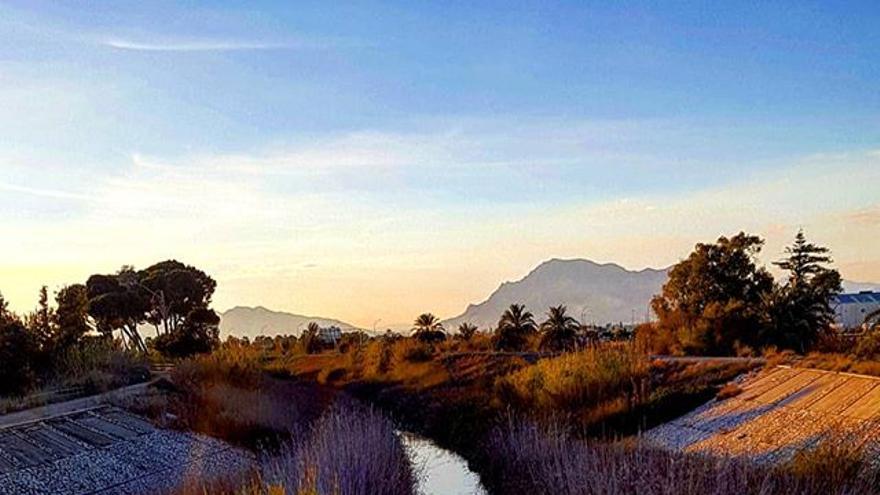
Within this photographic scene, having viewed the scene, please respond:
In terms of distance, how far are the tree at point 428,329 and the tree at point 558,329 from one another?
781 cm

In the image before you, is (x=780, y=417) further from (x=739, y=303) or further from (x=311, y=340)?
(x=311, y=340)

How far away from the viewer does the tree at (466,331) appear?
45.6 m

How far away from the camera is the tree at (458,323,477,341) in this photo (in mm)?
45631

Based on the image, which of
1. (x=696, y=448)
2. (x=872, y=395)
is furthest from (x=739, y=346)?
(x=696, y=448)

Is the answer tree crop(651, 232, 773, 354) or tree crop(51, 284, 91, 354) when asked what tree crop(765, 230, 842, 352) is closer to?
tree crop(651, 232, 773, 354)

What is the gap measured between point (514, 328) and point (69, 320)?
2207 centimetres

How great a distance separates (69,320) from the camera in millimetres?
25516

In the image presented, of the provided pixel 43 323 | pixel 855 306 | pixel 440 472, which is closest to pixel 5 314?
pixel 43 323

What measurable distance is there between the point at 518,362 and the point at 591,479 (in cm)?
1929

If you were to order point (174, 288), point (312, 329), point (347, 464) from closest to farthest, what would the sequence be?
point (347, 464)
point (174, 288)
point (312, 329)

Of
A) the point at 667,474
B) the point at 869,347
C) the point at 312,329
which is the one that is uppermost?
the point at 312,329

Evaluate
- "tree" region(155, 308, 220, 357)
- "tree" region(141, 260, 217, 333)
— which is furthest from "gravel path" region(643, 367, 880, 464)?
"tree" region(141, 260, 217, 333)

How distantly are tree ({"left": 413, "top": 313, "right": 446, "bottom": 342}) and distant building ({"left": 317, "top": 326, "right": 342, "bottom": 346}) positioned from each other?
22.9 feet

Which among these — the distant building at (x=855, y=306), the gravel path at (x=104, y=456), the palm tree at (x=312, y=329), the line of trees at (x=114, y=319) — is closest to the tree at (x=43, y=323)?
the line of trees at (x=114, y=319)
